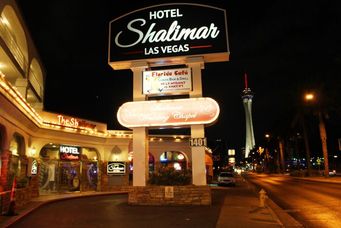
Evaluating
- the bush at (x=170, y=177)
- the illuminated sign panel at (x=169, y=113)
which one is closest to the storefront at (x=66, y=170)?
the illuminated sign panel at (x=169, y=113)

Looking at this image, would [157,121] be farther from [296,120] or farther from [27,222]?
[296,120]

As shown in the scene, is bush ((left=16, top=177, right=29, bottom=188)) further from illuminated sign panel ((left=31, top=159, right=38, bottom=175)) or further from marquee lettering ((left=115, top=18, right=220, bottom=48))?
marquee lettering ((left=115, top=18, right=220, bottom=48))

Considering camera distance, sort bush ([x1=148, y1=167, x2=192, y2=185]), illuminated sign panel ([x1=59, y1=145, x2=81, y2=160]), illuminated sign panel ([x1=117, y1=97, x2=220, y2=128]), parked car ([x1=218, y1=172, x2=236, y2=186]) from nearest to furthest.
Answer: bush ([x1=148, y1=167, x2=192, y2=185]) → illuminated sign panel ([x1=117, y1=97, x2=220, y2=128]) → illuminated sign panel ([x1=59, y1=145, x2=81, y2=160]) → parked car ([x1=218, y1=172, x2=236, y2=186])

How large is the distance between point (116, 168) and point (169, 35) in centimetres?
1402

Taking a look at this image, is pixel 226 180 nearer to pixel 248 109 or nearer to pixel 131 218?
pixel 131 218

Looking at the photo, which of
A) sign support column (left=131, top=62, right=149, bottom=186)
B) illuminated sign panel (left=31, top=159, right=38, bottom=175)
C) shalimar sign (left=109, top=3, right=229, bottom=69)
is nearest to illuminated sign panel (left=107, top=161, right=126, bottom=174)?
illuminated sign panel (left=31, top=159, right=38, bottom=175)

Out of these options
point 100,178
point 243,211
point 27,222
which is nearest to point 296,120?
point 100,178

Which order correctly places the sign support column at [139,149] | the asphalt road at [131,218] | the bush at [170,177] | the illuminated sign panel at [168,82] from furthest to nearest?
1. the illuminated sign panel at [168,82]
2. the sign support column at [139,149]
3. the bush at [170,177]
4. the asphalt road at [131,218]

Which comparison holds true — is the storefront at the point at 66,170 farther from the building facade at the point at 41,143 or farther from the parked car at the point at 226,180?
the parked car at the point at 226,180

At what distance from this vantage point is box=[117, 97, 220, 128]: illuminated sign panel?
1744 cm

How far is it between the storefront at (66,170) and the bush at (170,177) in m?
10.2

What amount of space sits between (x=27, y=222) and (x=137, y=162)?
7.03 meters

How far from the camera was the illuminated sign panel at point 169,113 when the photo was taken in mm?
17438

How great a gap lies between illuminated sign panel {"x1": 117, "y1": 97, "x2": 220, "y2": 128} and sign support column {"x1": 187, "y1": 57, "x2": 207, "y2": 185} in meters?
0.51
